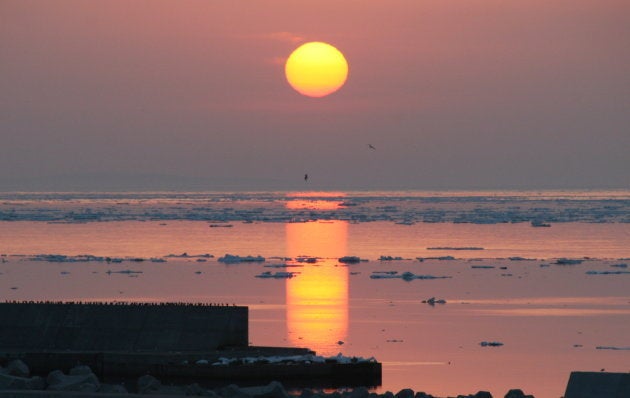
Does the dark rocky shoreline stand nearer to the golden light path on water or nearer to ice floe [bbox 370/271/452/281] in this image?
the golden light path on water

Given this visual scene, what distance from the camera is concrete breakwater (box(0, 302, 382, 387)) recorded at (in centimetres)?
2381

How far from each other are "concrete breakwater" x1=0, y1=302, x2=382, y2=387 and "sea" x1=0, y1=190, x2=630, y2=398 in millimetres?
1380

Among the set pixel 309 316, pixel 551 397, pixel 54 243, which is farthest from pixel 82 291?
pixel 54 243

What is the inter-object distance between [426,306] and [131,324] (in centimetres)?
1032

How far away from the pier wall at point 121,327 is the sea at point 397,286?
2167 millimetres

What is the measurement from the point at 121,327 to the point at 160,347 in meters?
1.03

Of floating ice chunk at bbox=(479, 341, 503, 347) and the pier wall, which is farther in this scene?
floating ice chunk at bbox=(479, 341, 503, 347)

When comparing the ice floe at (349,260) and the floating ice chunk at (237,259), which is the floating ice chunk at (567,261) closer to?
the ice floe at (349,260)

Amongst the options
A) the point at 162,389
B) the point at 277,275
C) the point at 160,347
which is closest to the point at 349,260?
the point at 277,275

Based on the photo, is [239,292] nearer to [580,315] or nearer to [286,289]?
[286,289]

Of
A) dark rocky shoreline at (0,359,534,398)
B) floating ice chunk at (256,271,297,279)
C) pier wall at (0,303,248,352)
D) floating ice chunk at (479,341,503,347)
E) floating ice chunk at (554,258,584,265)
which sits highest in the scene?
floating ice chunk at (554,258,584,265)

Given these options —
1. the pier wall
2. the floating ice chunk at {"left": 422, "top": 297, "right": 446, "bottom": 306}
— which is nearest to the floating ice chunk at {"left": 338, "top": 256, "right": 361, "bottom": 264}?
the floating ice chunk at {"left": 422, "top": 297, "right": 446, "bottom": 306}

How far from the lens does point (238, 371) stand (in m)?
23.7

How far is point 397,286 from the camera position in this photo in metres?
40.3
